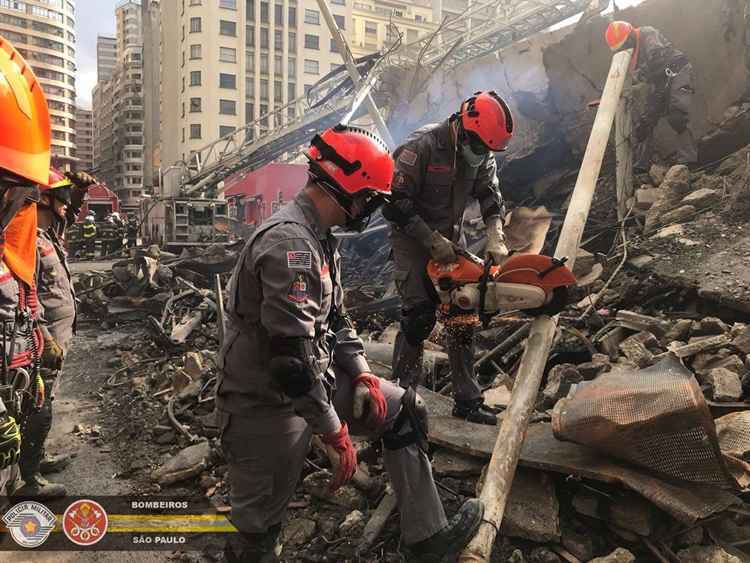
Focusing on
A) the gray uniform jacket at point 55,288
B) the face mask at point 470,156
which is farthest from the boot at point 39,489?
the face mask at point 470,156

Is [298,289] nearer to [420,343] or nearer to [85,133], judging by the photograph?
[420,343]

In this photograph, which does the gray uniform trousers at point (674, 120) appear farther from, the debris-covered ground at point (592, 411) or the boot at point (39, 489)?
the boot at point (39, 489)

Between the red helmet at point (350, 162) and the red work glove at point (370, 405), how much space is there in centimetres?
83

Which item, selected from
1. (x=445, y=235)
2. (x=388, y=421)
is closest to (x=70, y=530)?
(x=388, y=421)

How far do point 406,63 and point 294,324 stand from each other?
14288 millimetres

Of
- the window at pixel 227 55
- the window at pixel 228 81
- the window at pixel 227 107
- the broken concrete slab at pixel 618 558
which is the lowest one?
the broken concrete slab at pixel 618 558

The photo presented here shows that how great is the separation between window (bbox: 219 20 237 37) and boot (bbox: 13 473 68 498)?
46.8 metres

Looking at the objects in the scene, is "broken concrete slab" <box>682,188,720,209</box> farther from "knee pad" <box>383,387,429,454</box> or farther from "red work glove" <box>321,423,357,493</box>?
"red work glove" <box>321,423,357,493</box>

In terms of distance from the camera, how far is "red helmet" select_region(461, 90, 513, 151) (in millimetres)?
3250

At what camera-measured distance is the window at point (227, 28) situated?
4362 centimetres

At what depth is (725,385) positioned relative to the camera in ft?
9.37

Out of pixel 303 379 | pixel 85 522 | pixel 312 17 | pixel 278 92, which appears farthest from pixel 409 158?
pixel 312 17

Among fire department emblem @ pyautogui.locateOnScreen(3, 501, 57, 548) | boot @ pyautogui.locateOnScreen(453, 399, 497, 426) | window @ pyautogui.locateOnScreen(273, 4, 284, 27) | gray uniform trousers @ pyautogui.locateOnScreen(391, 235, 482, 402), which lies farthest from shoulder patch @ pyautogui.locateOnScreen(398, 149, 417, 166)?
window @ pyautogui.locateOnScreen(273, 4, 284, 27)

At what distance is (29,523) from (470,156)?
3.33 metres
